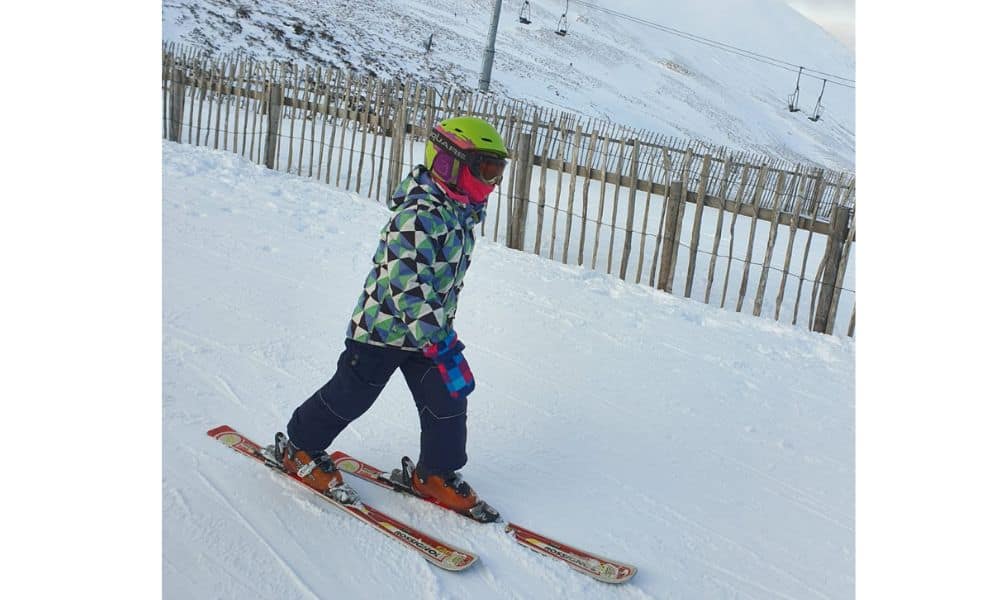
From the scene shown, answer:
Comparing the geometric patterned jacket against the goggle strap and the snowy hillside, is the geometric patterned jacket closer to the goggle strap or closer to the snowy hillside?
the goggle strap

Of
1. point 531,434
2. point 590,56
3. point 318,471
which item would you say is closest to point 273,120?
point 531,434

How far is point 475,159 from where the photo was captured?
8.35 feet

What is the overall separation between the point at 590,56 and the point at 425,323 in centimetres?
3940

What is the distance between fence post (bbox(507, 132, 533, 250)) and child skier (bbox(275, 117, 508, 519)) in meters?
4.41

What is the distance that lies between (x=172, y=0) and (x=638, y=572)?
24702 mm

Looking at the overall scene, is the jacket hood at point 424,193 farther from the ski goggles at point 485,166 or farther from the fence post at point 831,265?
the fence post at point 831,265

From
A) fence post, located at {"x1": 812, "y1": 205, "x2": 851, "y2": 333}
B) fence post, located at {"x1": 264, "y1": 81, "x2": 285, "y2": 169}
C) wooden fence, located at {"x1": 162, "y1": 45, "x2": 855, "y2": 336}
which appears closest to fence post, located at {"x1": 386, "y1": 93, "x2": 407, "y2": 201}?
wooden fence, located at {"x1": 162, "y1": 45, "x2": 855, "y2": 336}

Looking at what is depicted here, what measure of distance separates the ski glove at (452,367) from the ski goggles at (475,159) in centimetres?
53

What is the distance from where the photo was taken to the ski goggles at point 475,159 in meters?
2.53

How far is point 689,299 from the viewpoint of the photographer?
6.21 metres
